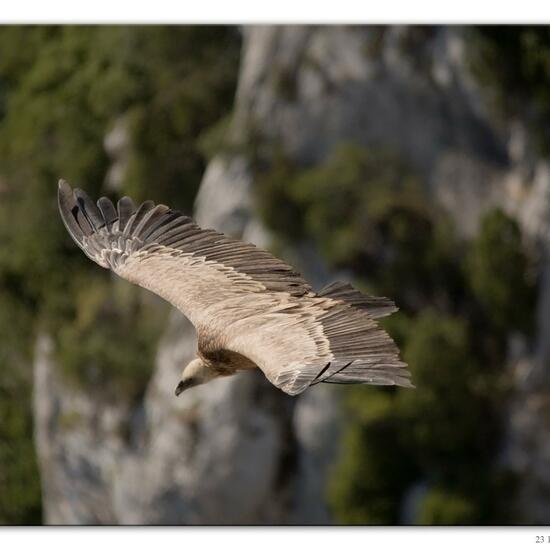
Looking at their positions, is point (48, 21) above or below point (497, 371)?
above

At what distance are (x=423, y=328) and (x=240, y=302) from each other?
16.7m

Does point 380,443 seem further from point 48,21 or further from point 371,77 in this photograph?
point 48,21

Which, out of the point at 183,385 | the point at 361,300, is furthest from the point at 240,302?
the point at 361,300

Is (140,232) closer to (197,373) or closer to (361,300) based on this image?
(197,373)

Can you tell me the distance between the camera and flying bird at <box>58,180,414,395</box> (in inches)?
357

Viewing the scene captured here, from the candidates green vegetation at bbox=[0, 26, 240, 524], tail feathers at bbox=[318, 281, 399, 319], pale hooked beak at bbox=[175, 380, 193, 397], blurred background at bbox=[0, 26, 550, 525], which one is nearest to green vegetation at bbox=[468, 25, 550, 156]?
blurred background at bbox=[0, 26, 550, 525]

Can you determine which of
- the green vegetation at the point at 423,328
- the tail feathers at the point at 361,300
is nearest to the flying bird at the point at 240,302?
the tail feathers at the point at 361,300

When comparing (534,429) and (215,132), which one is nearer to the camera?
(534,429)

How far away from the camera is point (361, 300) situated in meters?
10.2

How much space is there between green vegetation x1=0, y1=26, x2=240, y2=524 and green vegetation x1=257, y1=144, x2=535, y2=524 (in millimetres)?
4917

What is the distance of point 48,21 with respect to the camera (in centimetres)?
3600

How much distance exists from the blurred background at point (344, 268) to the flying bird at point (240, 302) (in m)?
15.6

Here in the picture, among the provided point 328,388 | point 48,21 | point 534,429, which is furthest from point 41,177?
point 534,429

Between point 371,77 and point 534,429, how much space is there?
21.9ft
